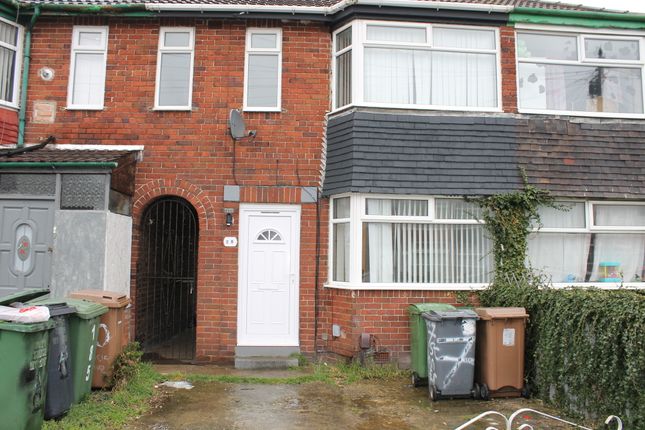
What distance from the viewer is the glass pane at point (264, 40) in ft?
27.2

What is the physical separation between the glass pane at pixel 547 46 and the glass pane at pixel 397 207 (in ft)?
10.5

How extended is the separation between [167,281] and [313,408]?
15.4 ft

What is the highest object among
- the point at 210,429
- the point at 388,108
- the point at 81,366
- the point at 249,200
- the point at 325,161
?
the point at 388,108

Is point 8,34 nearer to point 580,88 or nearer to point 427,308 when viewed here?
point 427,308

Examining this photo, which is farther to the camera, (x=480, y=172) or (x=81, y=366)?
(x=480, y=172)

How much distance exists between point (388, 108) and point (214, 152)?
2892 mm

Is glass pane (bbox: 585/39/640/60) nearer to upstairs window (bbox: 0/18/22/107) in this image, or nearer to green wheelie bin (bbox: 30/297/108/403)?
green wheelie bin (bbox: 30/297/108/403)

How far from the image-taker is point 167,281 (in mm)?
9273

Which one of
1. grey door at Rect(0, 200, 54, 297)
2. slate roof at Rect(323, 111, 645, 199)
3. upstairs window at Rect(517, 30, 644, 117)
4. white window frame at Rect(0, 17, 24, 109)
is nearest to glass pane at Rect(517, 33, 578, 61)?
upstairs window at Rect(517, 30, 644, 117)

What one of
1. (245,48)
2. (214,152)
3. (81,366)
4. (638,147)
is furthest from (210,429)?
(638,147)

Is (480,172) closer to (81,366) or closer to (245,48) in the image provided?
(245,48)

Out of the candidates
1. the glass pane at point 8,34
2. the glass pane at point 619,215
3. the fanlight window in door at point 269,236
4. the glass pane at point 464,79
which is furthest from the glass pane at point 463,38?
the glass pane at point 8,34

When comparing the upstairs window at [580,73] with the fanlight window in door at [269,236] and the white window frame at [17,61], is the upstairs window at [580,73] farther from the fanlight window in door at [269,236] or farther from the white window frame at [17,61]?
the white window frame at [17,61]

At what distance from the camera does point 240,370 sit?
7.24m
